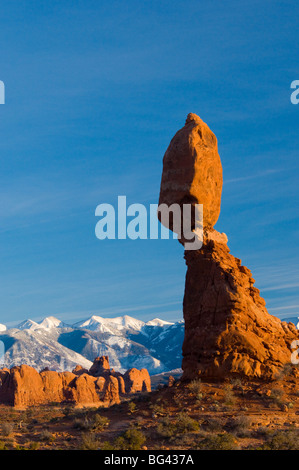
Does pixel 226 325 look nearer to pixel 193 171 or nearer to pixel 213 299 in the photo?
pixel 213 299

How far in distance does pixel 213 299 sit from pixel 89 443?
893 cm

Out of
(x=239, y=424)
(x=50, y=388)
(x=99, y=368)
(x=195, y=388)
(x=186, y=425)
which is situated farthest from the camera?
(x=99, y=368)

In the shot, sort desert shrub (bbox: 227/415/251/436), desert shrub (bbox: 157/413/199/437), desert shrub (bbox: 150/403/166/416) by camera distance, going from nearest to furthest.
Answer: desert shrub (bbox: 227/415/251/436) < desert shrub (bbox: 157/413/199/437) < desert shrub (bbox: 150/403/166/416)

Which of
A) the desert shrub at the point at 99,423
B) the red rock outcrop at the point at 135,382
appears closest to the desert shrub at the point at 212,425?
the desert shrub at the point at 99,423

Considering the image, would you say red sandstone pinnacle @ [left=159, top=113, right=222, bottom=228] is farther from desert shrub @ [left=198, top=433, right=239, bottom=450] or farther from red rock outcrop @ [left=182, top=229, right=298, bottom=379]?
desert shrub @ [left=198, top=433, right=239, bottom=450]

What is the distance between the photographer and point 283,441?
802 inches

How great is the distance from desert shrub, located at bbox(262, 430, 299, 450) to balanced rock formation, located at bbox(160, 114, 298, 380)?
16.6 ft

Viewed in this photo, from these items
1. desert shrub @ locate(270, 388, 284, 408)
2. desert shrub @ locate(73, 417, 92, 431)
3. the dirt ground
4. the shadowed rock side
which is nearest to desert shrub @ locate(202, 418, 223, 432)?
the dirt ground

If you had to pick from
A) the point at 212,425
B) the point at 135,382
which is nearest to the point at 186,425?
the point at 212,425

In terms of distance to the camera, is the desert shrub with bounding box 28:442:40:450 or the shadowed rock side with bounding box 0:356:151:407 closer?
the desert shrub with bounding box 28:442:40:450

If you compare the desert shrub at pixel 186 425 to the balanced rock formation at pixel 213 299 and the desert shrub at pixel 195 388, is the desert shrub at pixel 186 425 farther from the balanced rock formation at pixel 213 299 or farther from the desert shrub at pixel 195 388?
the balanced rock formation at pixel 213 299

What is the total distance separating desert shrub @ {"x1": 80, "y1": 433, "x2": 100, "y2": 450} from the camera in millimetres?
21203

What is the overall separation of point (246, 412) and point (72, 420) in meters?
8.19

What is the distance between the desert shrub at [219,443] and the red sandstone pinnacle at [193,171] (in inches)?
446
